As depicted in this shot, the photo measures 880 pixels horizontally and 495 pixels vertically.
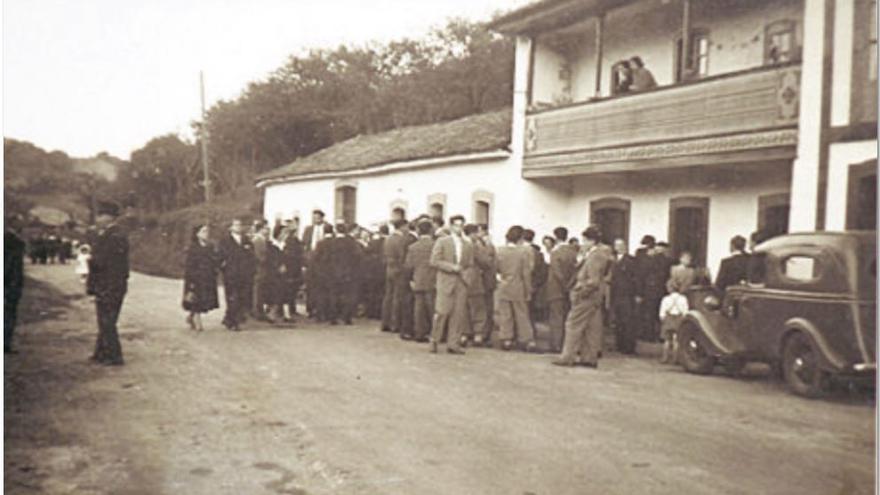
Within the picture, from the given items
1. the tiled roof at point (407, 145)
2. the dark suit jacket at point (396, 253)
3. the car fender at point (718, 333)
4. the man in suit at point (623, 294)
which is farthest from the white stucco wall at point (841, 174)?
the dark suit jacket at point (396, 253)

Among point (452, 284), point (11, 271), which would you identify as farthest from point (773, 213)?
point (11, 271)

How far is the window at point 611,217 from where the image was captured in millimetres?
5093

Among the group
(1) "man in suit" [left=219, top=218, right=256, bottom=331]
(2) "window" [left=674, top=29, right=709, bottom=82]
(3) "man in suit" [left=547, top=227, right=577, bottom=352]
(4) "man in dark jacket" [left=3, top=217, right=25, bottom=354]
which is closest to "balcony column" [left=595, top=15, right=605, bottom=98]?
(2) "window" [left=674, top=29, right=709, bottom=82]

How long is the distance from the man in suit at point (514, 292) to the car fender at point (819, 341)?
2.44 m

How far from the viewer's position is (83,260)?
4.09 m

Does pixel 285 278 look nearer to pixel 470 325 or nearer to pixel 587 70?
pixel 470 325

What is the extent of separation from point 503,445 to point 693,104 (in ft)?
9.08

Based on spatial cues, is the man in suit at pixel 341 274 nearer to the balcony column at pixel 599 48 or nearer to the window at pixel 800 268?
the balcony column at pixel 599 48

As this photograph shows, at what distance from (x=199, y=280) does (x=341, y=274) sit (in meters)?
2.56

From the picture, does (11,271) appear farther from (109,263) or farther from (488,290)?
(488,290)

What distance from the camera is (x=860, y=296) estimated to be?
3.44 meters

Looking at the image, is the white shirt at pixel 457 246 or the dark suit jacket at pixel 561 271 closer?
the dark suit jacket at pixel 561 271

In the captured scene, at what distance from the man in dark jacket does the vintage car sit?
140 inches

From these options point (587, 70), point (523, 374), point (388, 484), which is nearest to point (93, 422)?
point (388, 484)
